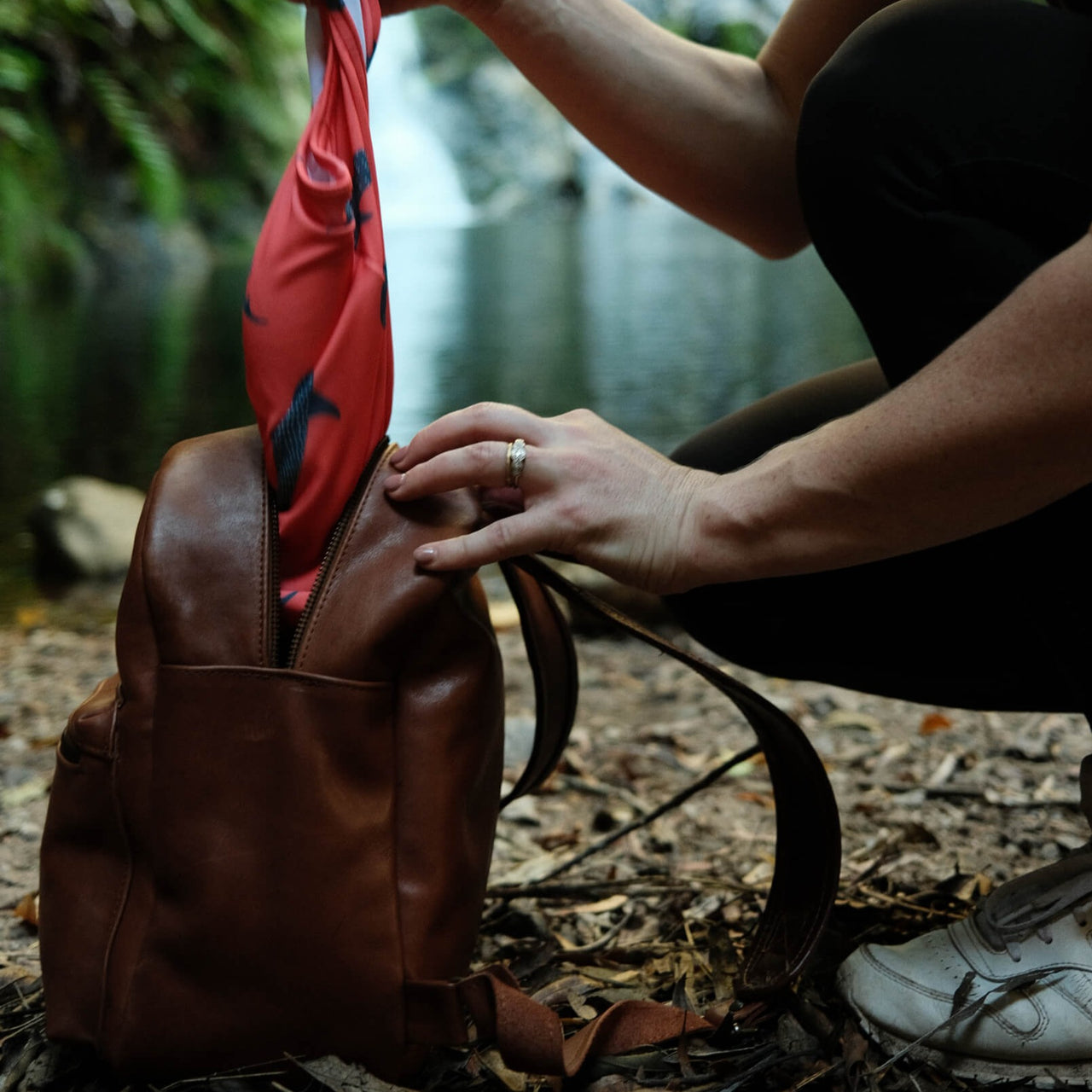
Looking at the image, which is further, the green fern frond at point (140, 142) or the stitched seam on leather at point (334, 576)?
the green fern frond at point (140, 142)

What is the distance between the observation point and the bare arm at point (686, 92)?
2.77ft

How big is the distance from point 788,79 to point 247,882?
0.74 meters

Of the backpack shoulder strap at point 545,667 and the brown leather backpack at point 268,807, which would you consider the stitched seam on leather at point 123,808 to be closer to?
the brown leather backpack at point 268,807

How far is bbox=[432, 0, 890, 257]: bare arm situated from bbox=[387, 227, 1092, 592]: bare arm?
365mm

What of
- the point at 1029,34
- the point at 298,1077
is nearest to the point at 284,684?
the point at 298,1077

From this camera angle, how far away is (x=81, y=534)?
6.78 feet

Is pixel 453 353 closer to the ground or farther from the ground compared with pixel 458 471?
closer to the ground

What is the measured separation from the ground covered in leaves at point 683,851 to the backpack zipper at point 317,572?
0.73 ft

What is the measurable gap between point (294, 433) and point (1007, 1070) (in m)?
0.55

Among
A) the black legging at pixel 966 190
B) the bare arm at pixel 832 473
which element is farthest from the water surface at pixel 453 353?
the black legging at pixel 966 190

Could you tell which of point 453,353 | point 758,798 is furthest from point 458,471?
point 453,353

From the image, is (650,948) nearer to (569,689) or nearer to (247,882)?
(569,689)

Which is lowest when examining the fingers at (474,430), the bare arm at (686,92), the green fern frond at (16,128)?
the fingers at (474,430)

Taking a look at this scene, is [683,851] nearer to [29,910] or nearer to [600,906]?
[600,906]
